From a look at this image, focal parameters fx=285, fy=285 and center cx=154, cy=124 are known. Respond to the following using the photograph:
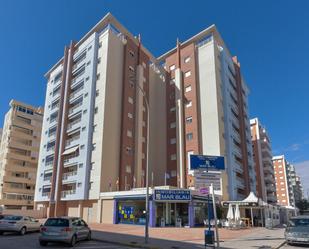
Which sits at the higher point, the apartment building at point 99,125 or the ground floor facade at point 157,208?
the apartment building at point 99,125

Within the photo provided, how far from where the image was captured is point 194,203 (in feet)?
106

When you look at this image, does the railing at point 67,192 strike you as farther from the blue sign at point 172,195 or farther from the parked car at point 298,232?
the parked car at point 298,232

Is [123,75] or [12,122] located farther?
[12,122]

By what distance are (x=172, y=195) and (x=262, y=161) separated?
50.0 m

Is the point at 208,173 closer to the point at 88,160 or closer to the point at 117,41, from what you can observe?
the point at 88,160

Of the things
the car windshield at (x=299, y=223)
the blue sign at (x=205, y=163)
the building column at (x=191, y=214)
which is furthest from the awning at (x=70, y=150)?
the car windshield at (x=299, y=223)

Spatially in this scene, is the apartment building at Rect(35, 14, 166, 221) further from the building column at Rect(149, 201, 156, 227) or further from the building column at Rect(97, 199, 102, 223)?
the building column at Rect(149, 201, 156, 227)

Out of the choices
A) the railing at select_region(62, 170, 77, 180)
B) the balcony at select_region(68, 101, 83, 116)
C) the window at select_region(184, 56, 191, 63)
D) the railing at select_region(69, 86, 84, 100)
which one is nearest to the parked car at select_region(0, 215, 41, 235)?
the railing at select_region(62, 170, 77, 180)

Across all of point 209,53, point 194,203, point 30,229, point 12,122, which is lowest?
point 30,229

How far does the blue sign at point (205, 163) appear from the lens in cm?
1495

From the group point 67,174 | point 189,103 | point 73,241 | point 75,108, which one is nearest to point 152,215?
point 73,241

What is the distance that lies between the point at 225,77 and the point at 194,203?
2478cm

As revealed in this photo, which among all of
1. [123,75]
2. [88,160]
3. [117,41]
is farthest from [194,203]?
[117,41]

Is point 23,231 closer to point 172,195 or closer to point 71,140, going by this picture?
point 172,195
